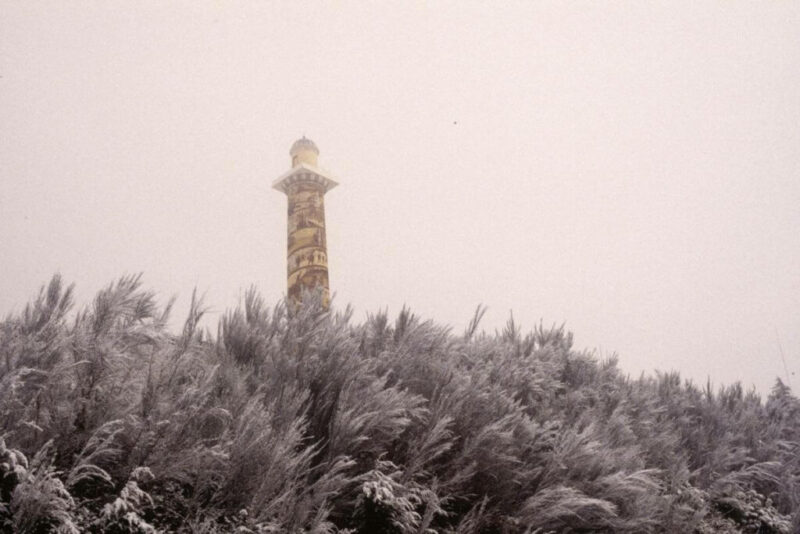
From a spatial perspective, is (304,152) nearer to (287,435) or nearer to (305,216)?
(305,216)

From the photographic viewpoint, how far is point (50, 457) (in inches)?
86.5

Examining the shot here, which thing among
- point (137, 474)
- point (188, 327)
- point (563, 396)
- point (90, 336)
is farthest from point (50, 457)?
point (563, 396)

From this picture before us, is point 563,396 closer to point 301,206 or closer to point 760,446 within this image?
point 760,446

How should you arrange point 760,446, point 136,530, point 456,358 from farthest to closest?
point 760,446, point 456,358, point 136,530

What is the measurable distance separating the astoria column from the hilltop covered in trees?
532 inches

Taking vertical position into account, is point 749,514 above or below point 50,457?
above

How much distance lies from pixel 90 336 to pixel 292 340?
1176 mm

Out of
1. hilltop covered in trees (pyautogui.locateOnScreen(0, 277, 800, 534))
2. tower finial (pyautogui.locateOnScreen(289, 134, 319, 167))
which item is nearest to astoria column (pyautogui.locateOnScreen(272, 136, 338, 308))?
tower finial (pyautogui.locateOnScreen(289, 134, 319, 167))

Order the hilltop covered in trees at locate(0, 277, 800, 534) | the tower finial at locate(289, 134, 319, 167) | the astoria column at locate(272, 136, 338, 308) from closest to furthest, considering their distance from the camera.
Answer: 1. the hilltop covered in trees at locate(0, 277, 800, 534)
2. the astoria column at locate(272, 136, 338, 308)
3. the tower finial at locate(289, 134, 319, 167)

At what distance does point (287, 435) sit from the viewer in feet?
8.05

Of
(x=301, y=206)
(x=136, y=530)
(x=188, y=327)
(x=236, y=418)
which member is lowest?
(x=136, y=530)

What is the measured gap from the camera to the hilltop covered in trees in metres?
2.21

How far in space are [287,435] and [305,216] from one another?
54.8 ft

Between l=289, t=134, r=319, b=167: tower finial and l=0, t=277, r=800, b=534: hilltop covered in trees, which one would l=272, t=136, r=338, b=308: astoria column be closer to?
l=289, t=134, r=319, b=167: tower finial
